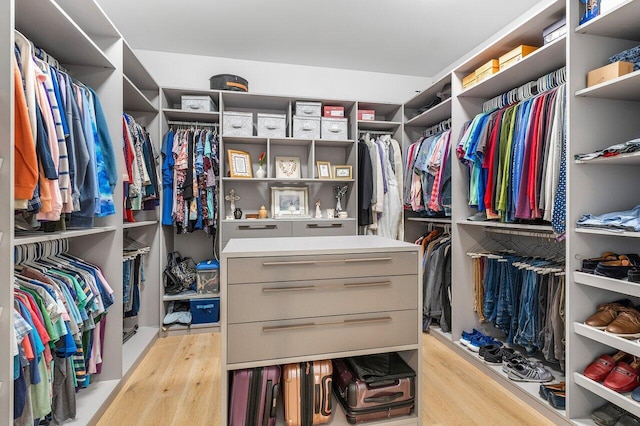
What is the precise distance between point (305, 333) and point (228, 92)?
2393 millimetres

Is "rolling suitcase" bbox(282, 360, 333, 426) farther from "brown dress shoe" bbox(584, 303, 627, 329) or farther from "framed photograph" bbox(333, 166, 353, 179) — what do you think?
"framed photograph" bbox(333, 166, 353, 179)

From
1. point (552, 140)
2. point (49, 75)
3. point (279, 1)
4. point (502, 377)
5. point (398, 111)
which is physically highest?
point (279, 1)

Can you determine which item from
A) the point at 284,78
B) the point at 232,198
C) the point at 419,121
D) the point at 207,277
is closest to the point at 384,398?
the point at 207,277

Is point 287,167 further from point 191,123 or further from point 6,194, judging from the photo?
point 6,194

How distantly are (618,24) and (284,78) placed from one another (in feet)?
8.96

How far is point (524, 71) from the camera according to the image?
85.6 inches

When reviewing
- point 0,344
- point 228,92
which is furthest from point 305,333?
point 228,92

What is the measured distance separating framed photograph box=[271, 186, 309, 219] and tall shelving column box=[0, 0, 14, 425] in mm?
2299

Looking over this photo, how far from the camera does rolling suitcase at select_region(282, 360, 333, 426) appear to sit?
1510 millimetres

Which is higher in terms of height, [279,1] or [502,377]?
[279,1]

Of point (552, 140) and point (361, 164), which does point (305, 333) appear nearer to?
point (552, 140)

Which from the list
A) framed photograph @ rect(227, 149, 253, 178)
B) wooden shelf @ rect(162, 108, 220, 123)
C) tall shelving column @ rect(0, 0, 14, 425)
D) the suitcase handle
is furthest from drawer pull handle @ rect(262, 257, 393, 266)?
wooden shelf @ rect(162, 108, 220, 123)

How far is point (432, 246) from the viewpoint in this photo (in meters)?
3.07

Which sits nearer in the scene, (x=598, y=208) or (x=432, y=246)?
(x=598, y=208)
